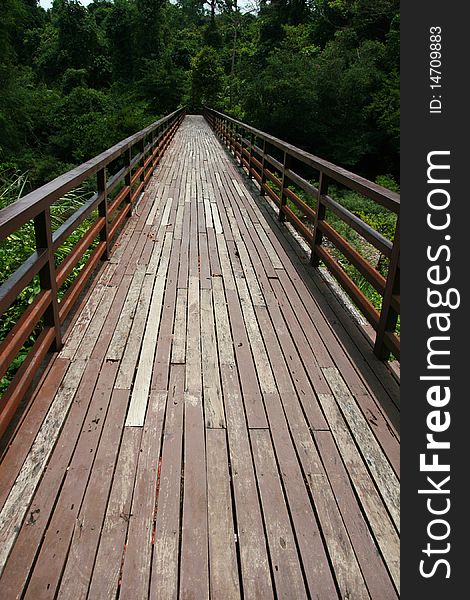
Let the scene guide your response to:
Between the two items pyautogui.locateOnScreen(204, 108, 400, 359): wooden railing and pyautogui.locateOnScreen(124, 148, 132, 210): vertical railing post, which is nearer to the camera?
pyautogui.locateOnScreen(204, 108, 400, 359): wooden railing

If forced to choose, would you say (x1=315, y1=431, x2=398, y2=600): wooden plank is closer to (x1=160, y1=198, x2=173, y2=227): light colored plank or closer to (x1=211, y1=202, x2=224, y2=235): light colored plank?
(x1=211, y1=202, x2=224, y2=235): light colored plank

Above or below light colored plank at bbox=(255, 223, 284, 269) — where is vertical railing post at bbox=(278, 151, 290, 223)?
above

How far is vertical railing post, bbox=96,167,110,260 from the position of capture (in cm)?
386

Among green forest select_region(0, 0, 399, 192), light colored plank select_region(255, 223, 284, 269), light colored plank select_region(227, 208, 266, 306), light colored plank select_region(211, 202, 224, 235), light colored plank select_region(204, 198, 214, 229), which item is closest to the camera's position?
light colored plank select_region(227, 208, 266, 306)

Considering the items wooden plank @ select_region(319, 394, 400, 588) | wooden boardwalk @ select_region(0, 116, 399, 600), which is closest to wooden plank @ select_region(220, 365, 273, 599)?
wooden boardwalk @ select_region(0, 116, 399, 600)

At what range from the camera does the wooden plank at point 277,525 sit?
1450 millimetres

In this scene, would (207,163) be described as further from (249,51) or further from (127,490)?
(249,51)

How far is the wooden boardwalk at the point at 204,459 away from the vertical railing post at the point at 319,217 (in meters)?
0.74

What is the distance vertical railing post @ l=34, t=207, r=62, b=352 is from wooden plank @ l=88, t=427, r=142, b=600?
0.87 meters

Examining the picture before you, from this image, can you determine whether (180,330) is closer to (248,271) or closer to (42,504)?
(248,271)

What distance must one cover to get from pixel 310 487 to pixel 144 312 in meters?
1.76

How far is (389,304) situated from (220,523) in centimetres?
146

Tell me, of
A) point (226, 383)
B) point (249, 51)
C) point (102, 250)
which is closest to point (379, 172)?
point (102, 250)

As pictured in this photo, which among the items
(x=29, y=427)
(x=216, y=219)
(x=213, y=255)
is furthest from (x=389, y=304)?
(x=216, y=219)
